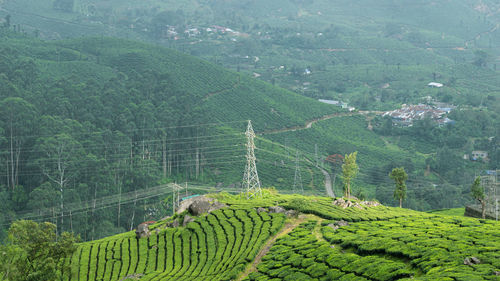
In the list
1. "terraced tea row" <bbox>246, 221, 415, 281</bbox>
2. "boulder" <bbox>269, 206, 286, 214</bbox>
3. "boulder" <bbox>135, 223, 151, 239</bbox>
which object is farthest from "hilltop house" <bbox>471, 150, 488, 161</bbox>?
"boulder" <bbox>135, 223, 151, 239</bbox>

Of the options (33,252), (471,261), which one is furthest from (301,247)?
(33,252)

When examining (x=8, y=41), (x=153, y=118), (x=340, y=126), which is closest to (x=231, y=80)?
(x=340, y=126)

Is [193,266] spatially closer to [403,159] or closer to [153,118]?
[153,118]

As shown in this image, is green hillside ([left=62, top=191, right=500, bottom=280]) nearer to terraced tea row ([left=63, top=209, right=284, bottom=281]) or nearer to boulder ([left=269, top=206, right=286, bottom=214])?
terraced tea row ([left=63, top=209, right=284, bottom=281])

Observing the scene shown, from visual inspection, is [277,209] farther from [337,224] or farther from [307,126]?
[307,126]

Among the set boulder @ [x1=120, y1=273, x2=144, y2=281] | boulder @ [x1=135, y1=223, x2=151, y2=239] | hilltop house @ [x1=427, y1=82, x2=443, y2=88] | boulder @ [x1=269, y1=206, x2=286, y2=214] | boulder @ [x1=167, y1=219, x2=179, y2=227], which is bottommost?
boulder @ [x1=120, y1=273, x2=144, y2=281]

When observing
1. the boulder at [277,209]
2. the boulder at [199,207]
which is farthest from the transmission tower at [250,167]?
the boulder at [199,207]
